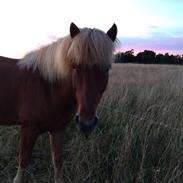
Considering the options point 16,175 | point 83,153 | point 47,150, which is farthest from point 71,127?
point 16,175

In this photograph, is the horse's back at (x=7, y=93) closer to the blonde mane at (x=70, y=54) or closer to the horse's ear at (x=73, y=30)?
the blonde mane at (x=70, y=54)

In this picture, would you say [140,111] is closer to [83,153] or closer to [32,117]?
[83,153]

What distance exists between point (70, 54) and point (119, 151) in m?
1.37

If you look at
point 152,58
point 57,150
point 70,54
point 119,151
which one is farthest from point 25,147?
point 152,58

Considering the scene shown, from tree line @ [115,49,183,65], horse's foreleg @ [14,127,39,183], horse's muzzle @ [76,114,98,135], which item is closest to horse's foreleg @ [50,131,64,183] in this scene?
horse's foreleg @ [14,127,39,183]

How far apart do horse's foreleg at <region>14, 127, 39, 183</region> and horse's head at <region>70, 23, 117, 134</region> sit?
83 centimetres

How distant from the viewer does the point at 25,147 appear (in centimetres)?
379

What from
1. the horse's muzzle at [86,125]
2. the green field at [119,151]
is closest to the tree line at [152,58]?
the green field at [119,151]

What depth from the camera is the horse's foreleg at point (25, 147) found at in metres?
3.75

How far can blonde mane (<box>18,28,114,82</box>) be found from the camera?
3.15 m

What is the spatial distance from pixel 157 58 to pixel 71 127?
23.6 meters

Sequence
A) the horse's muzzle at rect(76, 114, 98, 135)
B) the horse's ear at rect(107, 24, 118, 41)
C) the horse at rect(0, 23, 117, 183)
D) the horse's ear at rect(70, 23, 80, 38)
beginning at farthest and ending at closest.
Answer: the horse's ear at rect(107, 24, 118, 41)
the horse's ear at rect(70, 23, 80, 38)
the horse at rect(0, 23, 117, 183)
the horse's muzzle at rect(76, 114, 98, 135)

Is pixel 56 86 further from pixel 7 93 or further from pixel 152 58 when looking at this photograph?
pixel 152 58

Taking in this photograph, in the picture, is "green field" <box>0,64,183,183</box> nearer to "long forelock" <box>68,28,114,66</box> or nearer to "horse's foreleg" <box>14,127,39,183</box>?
"horse's foreleg" <box>14,127,39,183</box>
